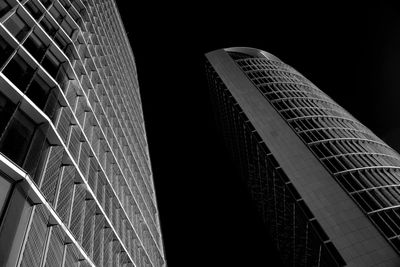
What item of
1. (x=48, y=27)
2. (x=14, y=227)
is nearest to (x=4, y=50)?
(x=14, y=227)

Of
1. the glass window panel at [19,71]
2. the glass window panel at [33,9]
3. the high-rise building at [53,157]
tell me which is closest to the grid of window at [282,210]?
the high-rise building at [53,157]

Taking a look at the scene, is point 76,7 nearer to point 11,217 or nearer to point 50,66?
point 50,66

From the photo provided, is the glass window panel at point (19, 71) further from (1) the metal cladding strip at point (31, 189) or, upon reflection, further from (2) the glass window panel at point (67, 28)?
(2) the glass window panel at point (67, 28)

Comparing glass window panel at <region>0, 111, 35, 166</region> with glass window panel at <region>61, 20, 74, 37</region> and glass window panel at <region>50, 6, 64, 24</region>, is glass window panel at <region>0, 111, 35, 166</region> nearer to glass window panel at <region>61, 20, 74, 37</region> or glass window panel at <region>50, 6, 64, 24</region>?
glass window panel at <region>50, 6, 64, 24</region>

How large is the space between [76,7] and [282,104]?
38.7m

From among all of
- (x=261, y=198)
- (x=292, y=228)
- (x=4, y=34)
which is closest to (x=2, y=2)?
(x=4, y=34)

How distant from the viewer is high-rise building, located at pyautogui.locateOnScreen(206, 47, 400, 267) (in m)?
34.9

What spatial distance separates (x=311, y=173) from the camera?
4284 cm

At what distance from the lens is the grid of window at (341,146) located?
39213 millimetres

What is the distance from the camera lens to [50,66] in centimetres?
1862

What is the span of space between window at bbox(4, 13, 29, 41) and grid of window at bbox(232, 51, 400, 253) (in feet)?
117

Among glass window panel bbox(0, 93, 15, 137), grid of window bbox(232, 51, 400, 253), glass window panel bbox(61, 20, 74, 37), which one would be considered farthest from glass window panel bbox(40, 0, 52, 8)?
grid of window bbox(232, 51, 400, 253)

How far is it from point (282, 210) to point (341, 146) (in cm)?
1294

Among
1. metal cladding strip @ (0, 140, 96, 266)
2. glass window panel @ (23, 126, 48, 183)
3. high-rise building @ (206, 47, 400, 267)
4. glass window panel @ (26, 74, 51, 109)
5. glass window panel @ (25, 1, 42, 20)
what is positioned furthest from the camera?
high-rise building @ (206, 47, 400, 267)
